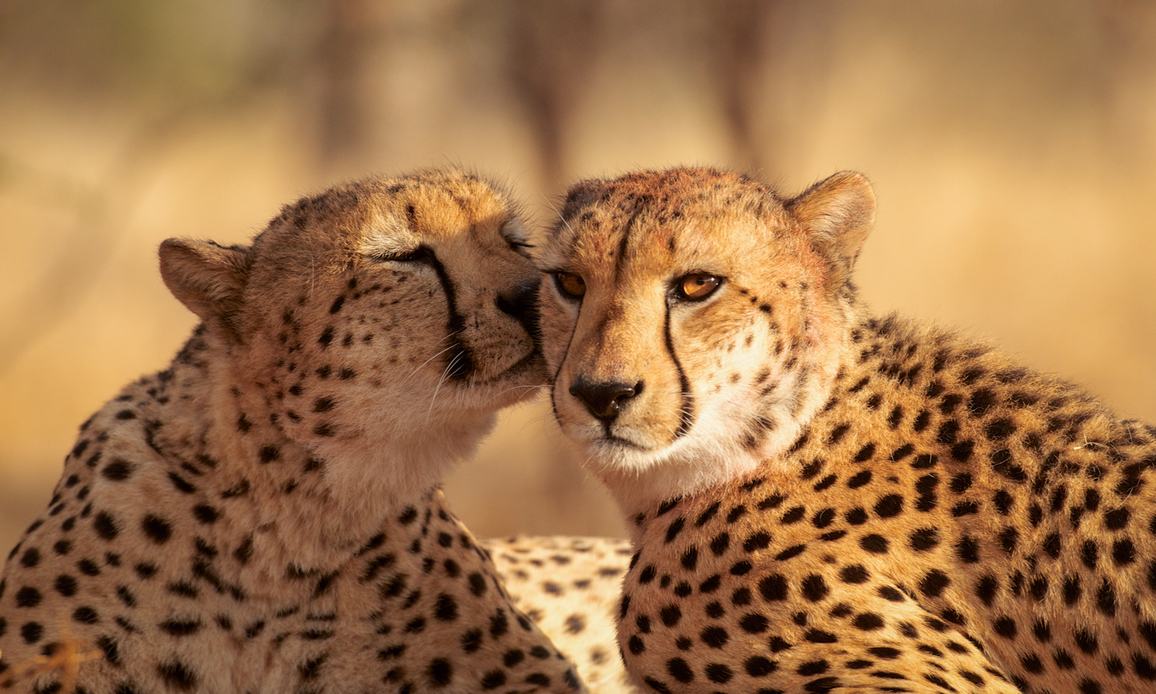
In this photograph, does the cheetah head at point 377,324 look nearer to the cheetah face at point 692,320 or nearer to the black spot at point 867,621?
the cheetah face at point 692,320

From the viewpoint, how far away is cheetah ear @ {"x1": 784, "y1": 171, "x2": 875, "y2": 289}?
7.84 ft

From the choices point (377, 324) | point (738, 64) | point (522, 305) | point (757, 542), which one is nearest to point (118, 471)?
point (377, 324)

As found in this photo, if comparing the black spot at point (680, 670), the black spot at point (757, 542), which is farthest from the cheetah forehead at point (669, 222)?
the black spot at point (680, 670)

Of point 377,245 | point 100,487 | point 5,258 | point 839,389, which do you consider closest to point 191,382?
point 100,487

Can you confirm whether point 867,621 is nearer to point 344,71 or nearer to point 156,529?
point 156,529

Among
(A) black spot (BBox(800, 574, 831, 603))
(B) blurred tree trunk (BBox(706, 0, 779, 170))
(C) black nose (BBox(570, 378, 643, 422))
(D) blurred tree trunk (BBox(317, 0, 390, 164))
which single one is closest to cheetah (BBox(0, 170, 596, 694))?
(C) black nose (BBox(570, 378, 643, 422))

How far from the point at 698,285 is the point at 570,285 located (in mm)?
286

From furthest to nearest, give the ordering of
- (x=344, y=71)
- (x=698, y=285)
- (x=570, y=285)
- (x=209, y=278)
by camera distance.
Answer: (x=344, y=71), (x=209, y=278), (x=570, y=285), (x=698, y=285)

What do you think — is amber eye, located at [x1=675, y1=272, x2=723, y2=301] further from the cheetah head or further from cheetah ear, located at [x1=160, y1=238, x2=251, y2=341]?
cheetah ear, located at [x1=160, y1=238, x2=251, y2=341]

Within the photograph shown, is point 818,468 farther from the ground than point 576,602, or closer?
farther from the ground

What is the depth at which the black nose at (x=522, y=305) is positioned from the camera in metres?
2.50

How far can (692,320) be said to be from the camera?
219cm

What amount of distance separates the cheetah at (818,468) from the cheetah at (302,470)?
0.93ft

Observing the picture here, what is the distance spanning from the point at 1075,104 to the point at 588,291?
4.94 metres
